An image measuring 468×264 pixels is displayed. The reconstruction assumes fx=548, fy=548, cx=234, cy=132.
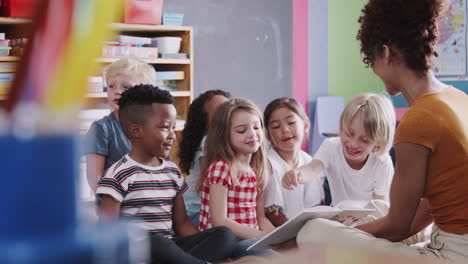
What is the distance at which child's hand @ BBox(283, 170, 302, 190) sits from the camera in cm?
197

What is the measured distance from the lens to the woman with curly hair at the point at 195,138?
87.7 inches

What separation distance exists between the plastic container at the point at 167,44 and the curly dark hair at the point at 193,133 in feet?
4.42

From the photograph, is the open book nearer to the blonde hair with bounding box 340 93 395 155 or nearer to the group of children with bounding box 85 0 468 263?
the group of children with bounding box 85 0 468 263

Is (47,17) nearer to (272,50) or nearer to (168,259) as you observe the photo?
(168,259)

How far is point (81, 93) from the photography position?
19 cm

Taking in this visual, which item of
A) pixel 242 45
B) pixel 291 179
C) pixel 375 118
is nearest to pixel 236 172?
pixel 291 179

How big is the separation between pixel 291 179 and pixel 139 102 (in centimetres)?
61

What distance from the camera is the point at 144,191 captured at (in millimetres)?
1654

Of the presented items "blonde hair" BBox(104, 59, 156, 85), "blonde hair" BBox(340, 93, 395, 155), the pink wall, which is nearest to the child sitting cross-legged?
"blonde hair" BBox(104, 59, 156, 85)

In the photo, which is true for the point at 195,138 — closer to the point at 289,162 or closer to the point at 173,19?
the point at 289,162

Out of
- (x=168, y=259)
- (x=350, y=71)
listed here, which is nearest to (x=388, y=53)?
(x=168, y=259)

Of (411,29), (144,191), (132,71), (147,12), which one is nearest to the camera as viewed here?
(411,29)

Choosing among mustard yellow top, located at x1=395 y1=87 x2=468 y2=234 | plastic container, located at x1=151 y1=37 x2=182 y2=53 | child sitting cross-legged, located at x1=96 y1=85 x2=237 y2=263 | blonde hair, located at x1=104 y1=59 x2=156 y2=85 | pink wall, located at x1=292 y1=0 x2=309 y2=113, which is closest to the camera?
mustard yellow top, located at x1=395 y1=87 x2=468 y2=234

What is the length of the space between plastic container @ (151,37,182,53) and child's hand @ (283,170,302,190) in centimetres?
187
